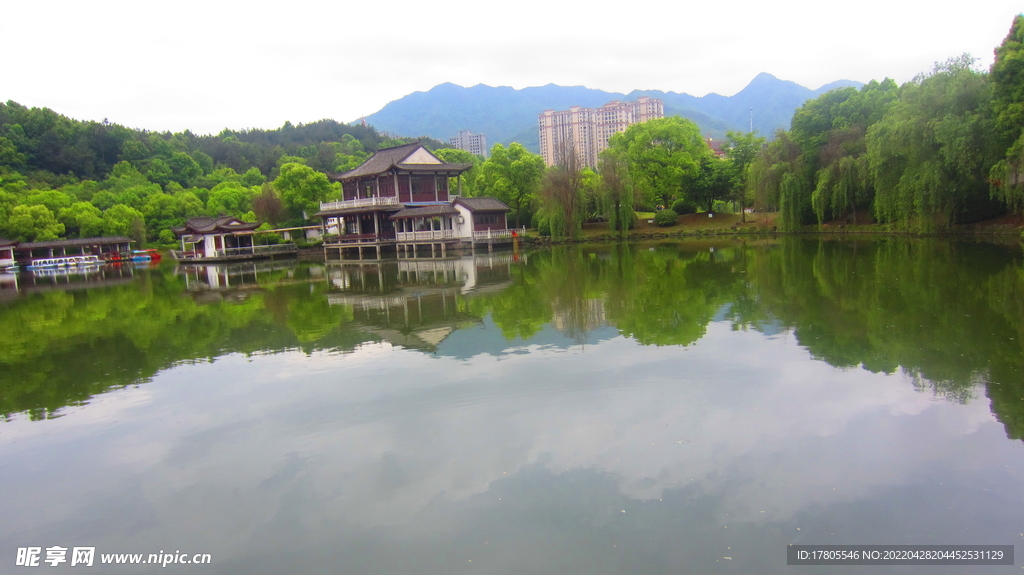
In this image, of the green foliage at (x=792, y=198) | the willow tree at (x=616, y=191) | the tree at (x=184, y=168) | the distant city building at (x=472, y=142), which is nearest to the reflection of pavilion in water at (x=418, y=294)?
the willow tree at (x=616, y=191)

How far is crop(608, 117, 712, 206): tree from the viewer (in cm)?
4641

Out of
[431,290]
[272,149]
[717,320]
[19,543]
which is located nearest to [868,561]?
[19,543]

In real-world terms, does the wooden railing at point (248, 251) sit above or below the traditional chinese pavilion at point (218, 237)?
below

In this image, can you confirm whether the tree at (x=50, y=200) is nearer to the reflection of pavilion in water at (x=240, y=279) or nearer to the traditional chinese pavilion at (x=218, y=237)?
the traditional chinese pavilion at (x=218, y=237)

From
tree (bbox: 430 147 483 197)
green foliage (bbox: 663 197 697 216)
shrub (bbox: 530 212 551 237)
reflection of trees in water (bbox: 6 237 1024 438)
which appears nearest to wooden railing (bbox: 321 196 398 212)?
tree (bbox: 430 147 483 197)

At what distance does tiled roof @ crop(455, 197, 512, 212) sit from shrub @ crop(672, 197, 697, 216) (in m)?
15.1

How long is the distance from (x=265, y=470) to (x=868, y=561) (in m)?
5.20

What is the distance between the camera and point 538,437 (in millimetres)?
6211

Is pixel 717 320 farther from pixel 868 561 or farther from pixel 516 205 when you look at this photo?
pixel 516 205

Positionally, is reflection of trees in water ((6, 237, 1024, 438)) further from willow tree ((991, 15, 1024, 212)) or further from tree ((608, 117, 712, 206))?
tree ((608, 117, 712, 206))

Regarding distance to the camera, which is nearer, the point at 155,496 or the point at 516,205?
the point at 155,496

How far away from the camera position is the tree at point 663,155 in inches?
1827

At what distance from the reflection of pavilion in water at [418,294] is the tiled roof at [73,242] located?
32.9 m

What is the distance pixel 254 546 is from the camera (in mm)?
4617
